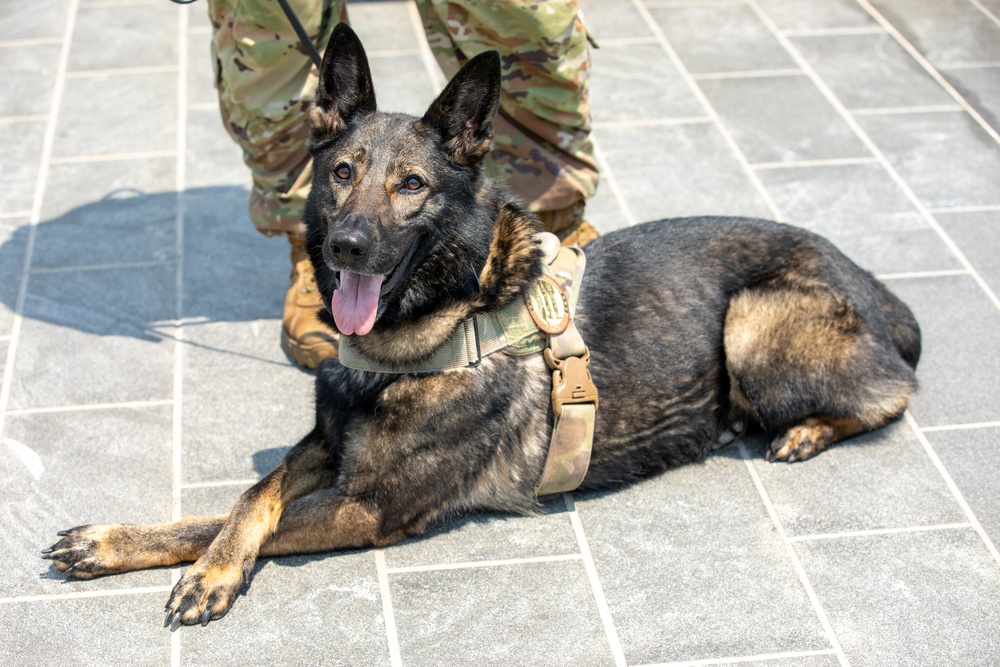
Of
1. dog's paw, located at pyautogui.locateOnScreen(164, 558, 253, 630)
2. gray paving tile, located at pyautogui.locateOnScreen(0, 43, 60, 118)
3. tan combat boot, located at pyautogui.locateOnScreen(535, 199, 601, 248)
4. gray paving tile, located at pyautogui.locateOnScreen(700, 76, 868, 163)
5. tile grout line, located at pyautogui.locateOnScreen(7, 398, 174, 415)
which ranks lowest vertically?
gray paving tile, located at pyautogui.locateOnScreen(0, 43, 60, 118)

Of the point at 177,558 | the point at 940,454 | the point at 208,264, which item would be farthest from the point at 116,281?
the point at 940,454

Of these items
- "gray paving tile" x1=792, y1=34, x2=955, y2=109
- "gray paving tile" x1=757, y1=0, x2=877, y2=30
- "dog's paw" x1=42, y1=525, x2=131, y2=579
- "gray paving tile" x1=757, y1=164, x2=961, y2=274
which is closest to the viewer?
"dog's paw" x1=42, y1=525, x2=131, y2=579

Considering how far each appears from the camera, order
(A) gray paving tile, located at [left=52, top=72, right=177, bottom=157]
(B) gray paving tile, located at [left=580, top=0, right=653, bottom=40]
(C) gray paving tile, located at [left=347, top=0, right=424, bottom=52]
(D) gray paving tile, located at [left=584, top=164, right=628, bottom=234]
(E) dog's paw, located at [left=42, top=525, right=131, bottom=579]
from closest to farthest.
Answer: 1. (E) dog's paw, located at [left=42, top=525, right=131, bottom=579]
2. (D) gray paving tile, located at [left=584, top=164, right=628, bottom=234]
3. (A) gray paving tile, located at [left=52, top=72, right=177, bottom=157]
4. (C) gray paving tile, located at [left=347, top=0, right=424, bottom=52]
5. (B) gray paving tile, located at [left=580, top=0, right=653, bottom=40]

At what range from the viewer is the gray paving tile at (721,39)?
631 centimetres

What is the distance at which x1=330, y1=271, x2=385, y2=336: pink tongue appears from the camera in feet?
10.3

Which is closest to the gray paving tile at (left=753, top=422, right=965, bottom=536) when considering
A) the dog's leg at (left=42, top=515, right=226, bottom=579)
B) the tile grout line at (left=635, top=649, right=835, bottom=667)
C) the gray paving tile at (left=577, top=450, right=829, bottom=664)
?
the gray paving tile at (left=577, top=450, right=829, bottom=664)

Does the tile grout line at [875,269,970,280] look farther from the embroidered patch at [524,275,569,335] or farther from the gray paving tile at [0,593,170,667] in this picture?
the gray paving tile at [0,593,170,667]

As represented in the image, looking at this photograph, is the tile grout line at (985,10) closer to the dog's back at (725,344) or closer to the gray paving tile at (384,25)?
Result: the gray paving tile at (384,25)

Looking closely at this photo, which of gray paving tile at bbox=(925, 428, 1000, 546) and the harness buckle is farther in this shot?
gray paving tile at bbox=(925, 428, 1000, 546)

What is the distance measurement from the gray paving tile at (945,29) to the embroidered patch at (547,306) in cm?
403

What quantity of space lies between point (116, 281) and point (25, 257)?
0.46 m

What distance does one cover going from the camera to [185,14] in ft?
21.8

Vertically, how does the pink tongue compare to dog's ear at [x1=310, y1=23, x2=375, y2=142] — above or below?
below

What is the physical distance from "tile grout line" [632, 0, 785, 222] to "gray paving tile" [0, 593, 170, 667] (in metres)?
3.36
